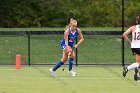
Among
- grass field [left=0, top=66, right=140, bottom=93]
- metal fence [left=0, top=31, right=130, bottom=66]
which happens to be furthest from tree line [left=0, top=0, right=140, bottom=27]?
grass field [left=0, top=66, right=140, bottom=93]

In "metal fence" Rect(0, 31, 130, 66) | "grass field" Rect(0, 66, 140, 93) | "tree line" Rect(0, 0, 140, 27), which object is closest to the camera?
"grass field" Rect(0, 66, 140, 93)

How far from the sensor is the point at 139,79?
19453 millimetres

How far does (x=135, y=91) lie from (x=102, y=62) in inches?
518

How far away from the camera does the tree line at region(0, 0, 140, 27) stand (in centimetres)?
4338

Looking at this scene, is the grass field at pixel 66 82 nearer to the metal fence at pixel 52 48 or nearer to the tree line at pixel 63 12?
the metal fence at pixel 52 48

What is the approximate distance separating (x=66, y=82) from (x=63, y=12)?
82.3 ft

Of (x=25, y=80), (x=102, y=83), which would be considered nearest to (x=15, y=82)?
(x=25, y=80)

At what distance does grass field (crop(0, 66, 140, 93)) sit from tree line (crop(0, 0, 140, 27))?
19596 millimetres

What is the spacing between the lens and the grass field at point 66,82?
17188mm

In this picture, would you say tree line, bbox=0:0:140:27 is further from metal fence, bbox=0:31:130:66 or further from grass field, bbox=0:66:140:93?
grass field, bbox=0:66:140:93

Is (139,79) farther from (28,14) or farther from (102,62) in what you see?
(28,14)

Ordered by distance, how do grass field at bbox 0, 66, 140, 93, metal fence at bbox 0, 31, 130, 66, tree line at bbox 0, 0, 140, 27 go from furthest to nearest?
1. tree line at bbox 0, 0, 140, 27
2. metal fence at bbox 0, 31, 130, 66
3. grass field at bbox 0, 66, 140, 93

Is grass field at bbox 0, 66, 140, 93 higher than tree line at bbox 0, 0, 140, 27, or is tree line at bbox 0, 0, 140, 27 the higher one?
tree line at bbox 0, 0, 140, 27

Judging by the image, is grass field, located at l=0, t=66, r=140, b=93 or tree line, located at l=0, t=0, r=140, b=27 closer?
grass field, located at l=0, t=66, r=140, b=93
